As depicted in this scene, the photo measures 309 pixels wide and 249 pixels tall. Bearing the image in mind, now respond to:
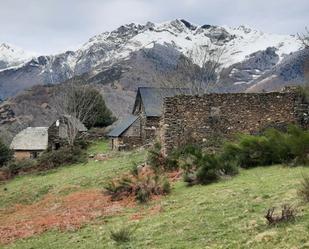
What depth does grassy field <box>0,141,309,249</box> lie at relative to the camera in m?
9.68

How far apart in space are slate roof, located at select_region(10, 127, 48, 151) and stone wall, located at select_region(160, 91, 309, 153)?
96.0ft

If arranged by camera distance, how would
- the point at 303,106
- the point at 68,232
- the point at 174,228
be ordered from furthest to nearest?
1. the point at 303,106
2. the point at 68,232
3. the point at 174,228

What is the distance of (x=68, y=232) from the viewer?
569 inches

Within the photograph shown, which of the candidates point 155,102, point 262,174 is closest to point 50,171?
point 155,102

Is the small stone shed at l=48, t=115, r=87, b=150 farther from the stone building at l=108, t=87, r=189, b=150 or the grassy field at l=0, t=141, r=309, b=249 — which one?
the grassy field at l=0, t=141, r=309, b=249

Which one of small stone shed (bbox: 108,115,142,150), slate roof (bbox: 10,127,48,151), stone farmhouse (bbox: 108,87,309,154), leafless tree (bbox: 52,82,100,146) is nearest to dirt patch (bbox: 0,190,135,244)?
stone farmhouse (bbox: 108,87,309,154)

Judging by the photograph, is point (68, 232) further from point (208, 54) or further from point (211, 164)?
point (208, 54)

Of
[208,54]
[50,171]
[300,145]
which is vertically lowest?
[50,171]

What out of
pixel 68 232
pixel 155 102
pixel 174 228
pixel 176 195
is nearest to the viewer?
pixel 174 228

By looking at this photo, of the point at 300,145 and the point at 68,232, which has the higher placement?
the point at 300,145

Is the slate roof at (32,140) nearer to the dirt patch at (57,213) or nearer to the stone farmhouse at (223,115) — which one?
the stone farmhouse at (223,115)

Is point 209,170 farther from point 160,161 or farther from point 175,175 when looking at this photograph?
point 160,161

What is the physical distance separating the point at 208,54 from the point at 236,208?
4087 cm

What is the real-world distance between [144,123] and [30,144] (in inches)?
533
